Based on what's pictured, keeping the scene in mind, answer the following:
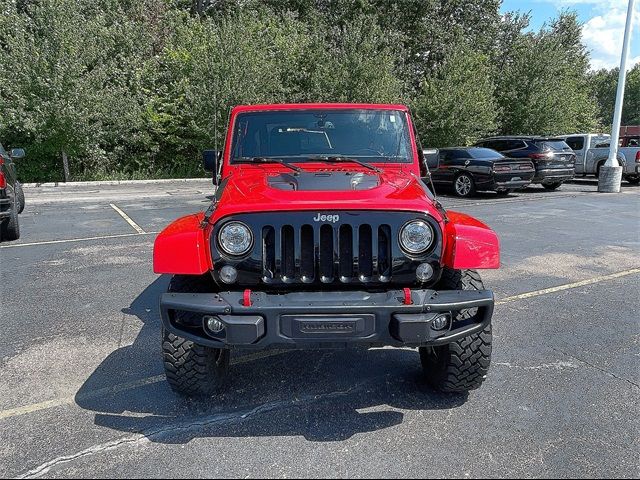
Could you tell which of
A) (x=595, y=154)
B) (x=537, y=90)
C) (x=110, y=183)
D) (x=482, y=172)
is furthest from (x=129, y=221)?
(x=537, y=90)

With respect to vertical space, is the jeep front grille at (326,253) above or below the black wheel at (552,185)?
A: above

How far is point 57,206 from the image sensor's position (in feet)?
38.9

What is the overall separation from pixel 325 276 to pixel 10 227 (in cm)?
696

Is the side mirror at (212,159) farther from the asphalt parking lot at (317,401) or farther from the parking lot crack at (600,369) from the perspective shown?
the parking lot crack at (600,369)

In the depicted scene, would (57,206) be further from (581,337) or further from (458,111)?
(458,111)

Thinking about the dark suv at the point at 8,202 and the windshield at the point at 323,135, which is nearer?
the windshield at the point at 323,135

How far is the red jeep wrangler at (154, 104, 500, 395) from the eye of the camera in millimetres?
2432

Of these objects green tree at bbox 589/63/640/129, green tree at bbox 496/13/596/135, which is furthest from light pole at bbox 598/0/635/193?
green tree at bbox 589/63/640/129

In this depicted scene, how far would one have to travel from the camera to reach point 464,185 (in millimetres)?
13867

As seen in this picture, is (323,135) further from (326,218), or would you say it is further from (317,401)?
(317,401)

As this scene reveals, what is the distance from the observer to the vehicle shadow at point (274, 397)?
Result: 277 cm

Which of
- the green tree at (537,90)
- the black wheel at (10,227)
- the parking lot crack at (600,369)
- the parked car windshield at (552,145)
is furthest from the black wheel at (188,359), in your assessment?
the green tree at (537,90)

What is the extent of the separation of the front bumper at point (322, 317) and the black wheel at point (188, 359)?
324 millimetres

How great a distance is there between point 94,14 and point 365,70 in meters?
12.2
